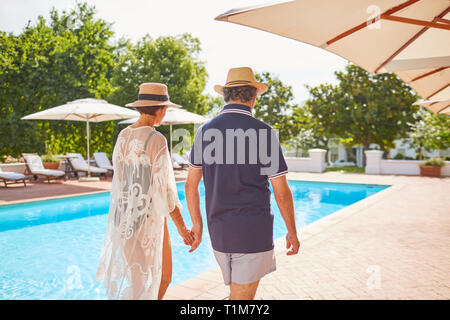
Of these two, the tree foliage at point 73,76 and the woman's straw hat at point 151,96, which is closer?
A: the woman's straw hat at point 151,96

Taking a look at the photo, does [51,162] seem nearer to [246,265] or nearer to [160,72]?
[160,72]

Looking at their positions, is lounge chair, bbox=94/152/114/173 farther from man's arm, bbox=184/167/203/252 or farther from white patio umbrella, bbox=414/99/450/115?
man's arm, bbox=184/167/203/252

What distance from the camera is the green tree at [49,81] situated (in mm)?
18047

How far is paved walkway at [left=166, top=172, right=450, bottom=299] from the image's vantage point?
3.57 meters

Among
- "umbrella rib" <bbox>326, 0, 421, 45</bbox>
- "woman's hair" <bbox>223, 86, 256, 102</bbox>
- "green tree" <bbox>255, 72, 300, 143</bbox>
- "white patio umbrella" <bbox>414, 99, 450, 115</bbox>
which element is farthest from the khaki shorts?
"green tree" <bbox>255, 72, 300, 143</bbox>

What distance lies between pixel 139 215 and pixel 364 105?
81.8 feet

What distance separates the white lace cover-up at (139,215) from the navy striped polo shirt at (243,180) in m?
0.58

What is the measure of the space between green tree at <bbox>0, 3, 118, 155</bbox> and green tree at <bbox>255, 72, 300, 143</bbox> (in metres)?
14.4

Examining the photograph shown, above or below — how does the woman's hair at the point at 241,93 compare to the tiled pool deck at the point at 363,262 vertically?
above

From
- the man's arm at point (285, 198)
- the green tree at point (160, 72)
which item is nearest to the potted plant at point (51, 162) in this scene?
the green tree at point (160, 72)

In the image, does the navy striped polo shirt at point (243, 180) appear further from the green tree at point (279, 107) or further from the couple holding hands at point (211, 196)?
the green tree at point (279, 107)

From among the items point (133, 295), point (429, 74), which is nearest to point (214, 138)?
point (133, 295)

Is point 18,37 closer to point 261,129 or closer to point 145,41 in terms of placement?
point 145,41

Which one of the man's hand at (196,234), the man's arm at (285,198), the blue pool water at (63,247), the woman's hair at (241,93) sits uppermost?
the woman's hair at (241,93)
